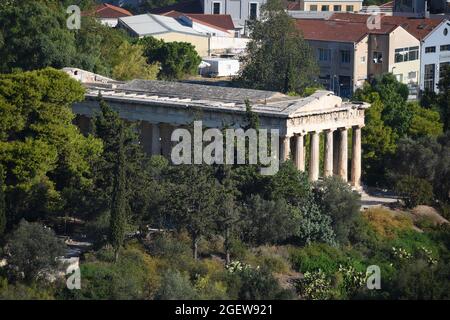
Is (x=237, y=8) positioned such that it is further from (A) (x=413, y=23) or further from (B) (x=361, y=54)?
(B) (x=361, y=54)

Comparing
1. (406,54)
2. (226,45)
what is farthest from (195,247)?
(226,45)

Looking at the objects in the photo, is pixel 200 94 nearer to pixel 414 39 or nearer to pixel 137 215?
pixel 137 215

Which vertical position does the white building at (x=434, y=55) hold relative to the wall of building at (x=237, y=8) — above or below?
below

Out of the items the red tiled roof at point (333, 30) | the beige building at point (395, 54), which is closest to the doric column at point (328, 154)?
the beige building at point (395, 54)

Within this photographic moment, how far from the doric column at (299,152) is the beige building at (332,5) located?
6200 cm

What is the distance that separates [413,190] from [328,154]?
4191 millimetres

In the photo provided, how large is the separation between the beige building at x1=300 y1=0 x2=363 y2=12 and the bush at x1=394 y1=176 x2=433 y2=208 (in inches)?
2398

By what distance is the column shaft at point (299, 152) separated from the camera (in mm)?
69312

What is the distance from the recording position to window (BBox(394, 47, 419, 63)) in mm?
101500

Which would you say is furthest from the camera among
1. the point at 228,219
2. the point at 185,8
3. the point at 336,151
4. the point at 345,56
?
the point at 185,8

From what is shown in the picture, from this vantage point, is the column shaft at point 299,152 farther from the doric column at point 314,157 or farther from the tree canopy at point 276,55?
the tree canopy at point 276,55

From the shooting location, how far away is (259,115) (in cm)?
6819

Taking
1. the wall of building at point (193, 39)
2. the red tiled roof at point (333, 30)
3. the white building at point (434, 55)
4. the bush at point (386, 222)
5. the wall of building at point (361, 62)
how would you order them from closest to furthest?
the bush at point (386, 222), the wall of building at point (361, 62), the red tiled roof at point (333, 30), the white building at point (434, 55), the wall of building at point (193, 39)
